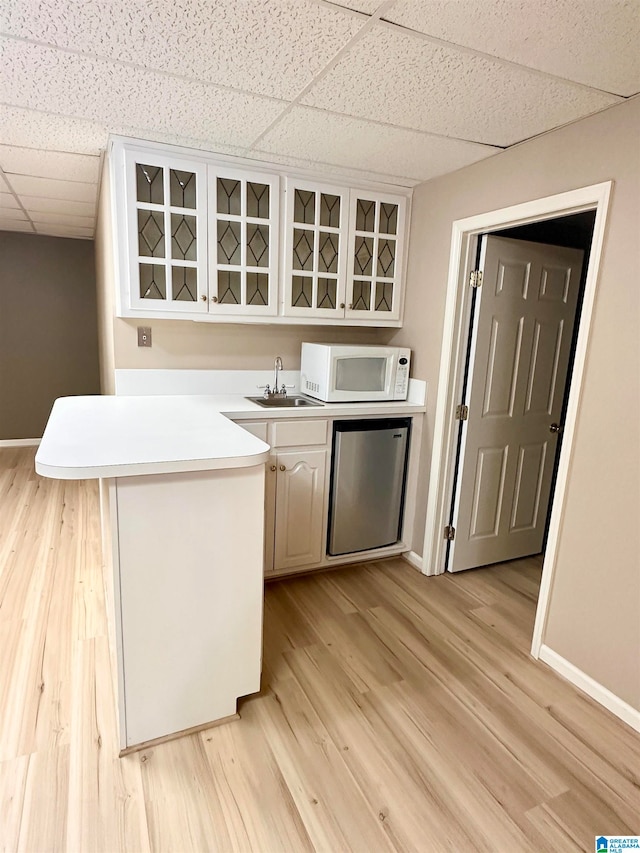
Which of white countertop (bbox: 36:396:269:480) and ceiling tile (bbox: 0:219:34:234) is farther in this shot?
ceiling tile (bbox: 0:219:34:234)

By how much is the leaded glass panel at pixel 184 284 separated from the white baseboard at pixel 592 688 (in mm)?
2422

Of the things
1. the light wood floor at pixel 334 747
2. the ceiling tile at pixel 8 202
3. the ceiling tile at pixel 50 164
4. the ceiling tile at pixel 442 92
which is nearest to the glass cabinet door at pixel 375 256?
the ceiling tile at pixel 442 92

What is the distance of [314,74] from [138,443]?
1.38 metres

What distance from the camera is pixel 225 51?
5.08 ft

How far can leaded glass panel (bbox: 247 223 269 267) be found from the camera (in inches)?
106

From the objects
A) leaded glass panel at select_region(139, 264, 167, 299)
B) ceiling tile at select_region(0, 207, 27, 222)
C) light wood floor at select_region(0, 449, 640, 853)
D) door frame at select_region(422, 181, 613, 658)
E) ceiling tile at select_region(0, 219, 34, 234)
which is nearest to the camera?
light wood floor at select_region(0, 449, 640, 853)

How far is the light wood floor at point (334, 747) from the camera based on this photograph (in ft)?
4.66

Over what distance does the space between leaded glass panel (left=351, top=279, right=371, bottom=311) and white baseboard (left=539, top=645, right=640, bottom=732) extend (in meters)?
2.05

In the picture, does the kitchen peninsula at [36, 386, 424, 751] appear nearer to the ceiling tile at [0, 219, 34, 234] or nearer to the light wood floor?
the light wood floor

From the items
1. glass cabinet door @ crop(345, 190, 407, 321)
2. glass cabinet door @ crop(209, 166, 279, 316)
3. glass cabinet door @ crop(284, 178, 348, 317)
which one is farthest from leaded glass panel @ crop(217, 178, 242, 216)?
glass cabinet door @ crop(345, 190, 407, 321)

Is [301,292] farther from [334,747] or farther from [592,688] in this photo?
[592,688]

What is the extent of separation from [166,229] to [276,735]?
90.9 inches

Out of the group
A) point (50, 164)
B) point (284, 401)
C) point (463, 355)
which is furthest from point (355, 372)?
point (50, 164)

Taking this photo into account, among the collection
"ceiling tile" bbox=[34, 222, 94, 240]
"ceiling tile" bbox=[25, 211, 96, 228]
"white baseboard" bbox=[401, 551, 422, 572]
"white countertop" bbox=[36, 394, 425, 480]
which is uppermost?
"ceiling tile" bbox=[25, 211, 96, 228]
